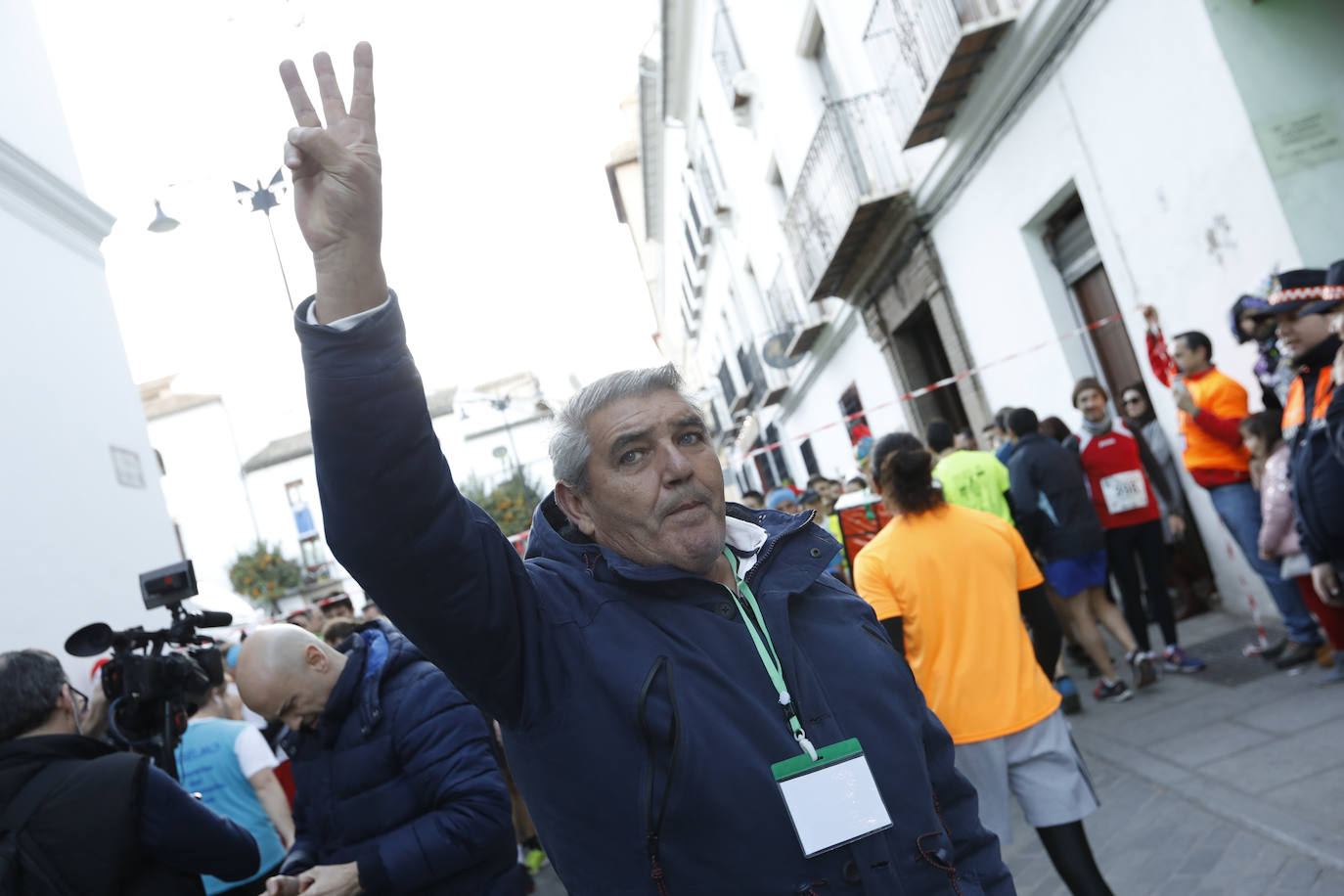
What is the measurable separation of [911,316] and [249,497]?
49.7 meters

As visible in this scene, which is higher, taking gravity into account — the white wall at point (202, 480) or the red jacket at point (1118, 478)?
the white wall at point (202, 480)

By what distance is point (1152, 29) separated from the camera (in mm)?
6863

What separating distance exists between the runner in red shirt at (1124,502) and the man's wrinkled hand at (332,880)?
5643mm

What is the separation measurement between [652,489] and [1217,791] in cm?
381

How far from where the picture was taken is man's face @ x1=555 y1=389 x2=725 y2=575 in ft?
6.55

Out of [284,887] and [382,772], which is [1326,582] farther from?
[284,887]

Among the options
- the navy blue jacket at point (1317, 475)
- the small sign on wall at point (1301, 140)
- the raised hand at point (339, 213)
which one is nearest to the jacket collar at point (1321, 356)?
the navy blue jacket at point (1317, 475)

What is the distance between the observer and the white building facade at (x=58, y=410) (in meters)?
7.88

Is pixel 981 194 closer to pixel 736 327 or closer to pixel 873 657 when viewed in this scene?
pixel 873 657

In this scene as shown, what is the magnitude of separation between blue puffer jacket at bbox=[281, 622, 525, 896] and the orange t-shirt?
1.63 metres

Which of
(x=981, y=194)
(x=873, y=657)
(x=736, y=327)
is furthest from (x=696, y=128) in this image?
(x=873, y=657)

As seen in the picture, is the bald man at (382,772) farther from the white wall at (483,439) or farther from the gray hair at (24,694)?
the white wall at (483,439)

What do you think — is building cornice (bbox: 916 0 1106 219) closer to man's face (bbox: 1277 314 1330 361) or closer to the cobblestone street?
man's face (bbox: 1277 314 1330 361)

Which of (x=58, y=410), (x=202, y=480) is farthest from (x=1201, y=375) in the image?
(x=202, y=480)
